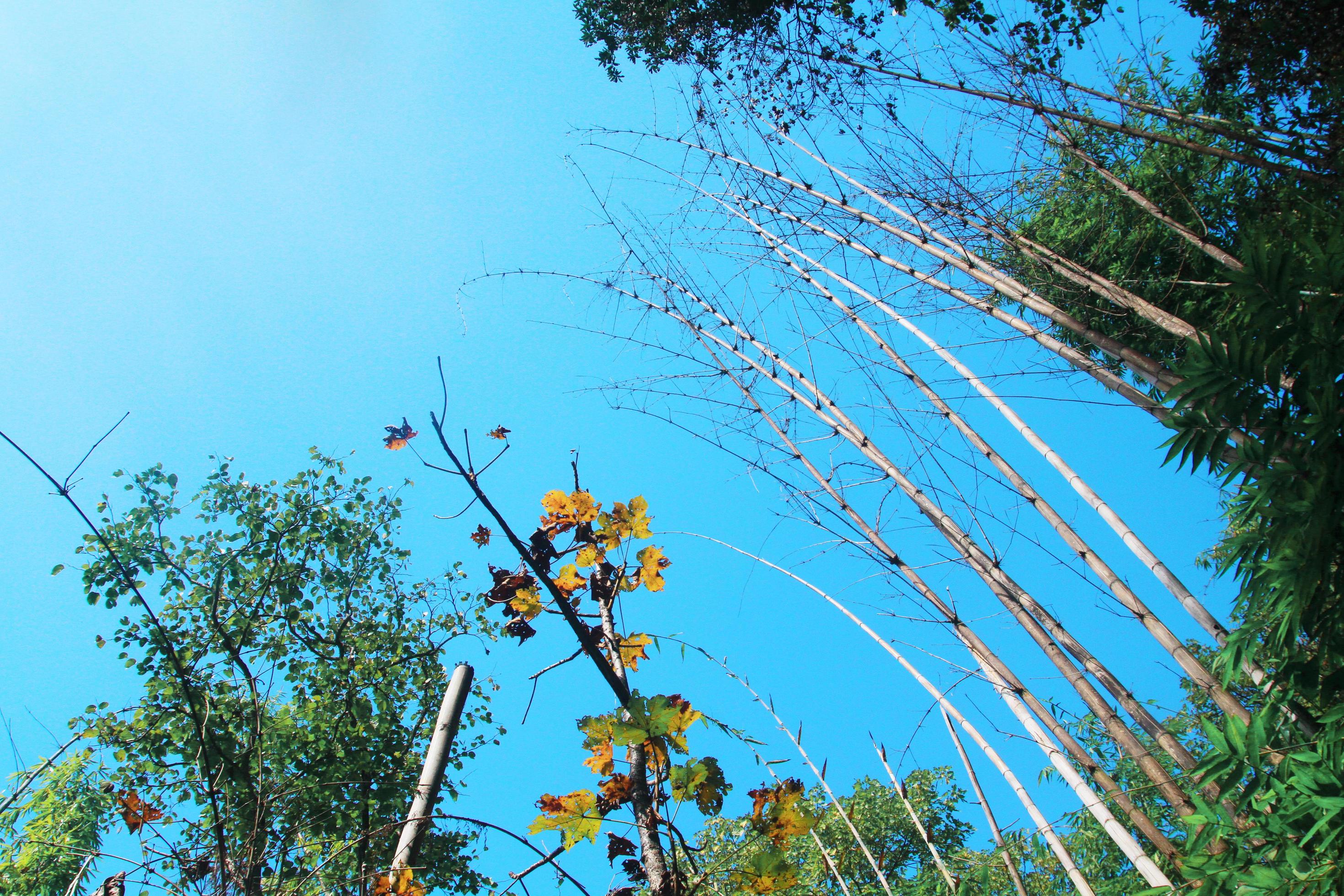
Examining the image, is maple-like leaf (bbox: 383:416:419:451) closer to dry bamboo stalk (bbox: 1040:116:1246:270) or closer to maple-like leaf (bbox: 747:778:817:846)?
maple-like leaf (bbox: 747:778:817:846)

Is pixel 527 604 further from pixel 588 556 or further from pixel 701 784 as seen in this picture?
pixel 701 784

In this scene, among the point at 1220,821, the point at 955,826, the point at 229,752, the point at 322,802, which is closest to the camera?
the point at 1220,821

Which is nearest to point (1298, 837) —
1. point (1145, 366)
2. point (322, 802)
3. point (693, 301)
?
point (1145, 366)

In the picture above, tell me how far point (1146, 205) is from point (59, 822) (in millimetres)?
5649

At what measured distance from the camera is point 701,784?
2.59ft

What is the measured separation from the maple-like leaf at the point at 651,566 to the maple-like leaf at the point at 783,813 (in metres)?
0.28

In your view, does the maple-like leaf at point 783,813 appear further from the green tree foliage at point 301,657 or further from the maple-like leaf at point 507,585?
the green tree foliage at point 301,657

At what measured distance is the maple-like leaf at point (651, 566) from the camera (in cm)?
93

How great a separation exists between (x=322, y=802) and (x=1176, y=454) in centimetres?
417

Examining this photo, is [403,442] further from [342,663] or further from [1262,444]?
[342,663]

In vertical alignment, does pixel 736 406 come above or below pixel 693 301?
below

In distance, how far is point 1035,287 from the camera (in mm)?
2402

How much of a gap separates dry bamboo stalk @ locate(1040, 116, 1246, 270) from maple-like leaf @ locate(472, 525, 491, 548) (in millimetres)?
2042

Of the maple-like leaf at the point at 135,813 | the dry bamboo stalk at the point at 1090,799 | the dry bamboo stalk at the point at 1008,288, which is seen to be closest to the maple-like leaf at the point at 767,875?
the dry bamboo stalk at the point at 1090,799
